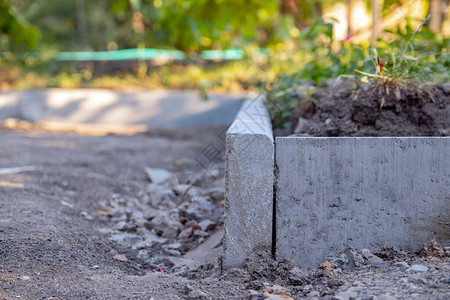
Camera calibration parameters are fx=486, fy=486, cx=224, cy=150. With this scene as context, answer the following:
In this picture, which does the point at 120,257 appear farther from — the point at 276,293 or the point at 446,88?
the point at 446,88

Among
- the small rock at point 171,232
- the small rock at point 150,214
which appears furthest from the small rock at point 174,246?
the small rock at point 150,214

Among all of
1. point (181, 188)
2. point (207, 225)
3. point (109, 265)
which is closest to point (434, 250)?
point (207, 225)

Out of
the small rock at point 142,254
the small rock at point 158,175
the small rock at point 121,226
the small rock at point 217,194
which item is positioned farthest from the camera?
the small rock at point 158,175

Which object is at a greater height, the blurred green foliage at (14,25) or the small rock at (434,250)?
the blurred green foliage at (14,25)

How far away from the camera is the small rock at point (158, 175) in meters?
4.41

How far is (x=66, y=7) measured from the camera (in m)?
11.2

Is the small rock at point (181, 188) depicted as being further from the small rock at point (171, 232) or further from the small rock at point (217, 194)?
the small rock at point (171, 232)

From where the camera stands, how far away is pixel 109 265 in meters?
2.54

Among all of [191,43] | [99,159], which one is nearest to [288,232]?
[99,159]

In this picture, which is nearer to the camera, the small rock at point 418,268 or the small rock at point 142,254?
the small rock at point 418,268

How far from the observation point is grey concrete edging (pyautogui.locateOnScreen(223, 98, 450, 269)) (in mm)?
2248

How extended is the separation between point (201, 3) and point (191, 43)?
2935 mm

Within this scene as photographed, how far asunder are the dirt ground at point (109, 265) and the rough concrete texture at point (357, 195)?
0.10 metres

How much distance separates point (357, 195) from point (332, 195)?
116mm
